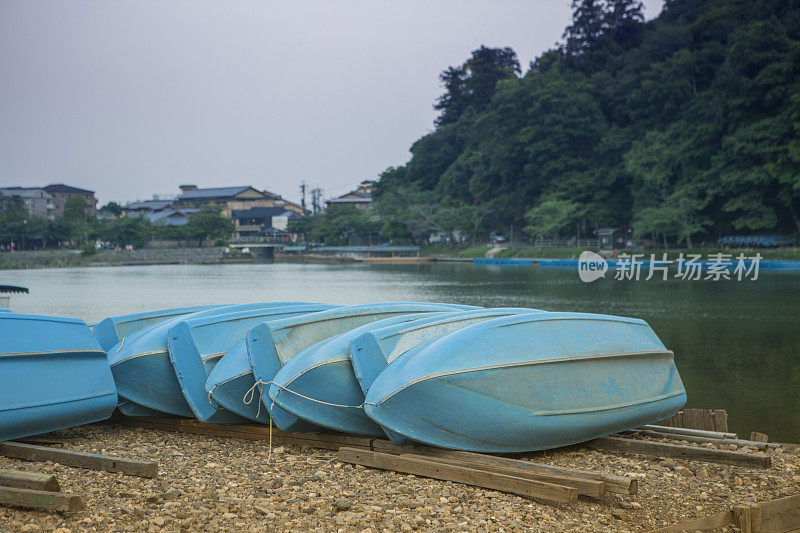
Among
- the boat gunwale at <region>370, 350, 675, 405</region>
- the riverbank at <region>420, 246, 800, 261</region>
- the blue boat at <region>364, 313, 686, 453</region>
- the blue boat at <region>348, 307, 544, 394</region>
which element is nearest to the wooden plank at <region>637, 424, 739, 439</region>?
the blue boat at <region>364, 313, 686, 453</region>

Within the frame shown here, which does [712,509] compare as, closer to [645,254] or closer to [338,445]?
[338,445]

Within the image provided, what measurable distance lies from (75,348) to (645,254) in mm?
41734

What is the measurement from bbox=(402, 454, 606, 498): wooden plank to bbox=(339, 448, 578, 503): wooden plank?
6 cm

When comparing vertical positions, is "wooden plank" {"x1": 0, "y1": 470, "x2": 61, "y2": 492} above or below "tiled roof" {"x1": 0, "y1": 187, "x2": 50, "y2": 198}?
below

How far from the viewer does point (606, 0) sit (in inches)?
2473

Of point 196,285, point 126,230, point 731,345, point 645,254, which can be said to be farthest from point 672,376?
point 126,230

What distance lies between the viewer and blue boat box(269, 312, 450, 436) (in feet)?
16.3

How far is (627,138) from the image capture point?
49.6 meters

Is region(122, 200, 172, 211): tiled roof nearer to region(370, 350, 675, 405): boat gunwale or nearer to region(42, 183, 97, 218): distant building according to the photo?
region(42, 183, 97, 218): distant building

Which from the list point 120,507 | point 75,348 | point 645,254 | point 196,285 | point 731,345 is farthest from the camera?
point 645,254

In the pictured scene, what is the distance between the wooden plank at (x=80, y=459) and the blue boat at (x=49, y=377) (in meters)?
0.17

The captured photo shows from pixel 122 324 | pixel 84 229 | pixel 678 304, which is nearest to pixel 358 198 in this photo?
pixel 84 229

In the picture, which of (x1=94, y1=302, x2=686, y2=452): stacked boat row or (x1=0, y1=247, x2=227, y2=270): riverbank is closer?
(x1=94, y1=302, x2=686, y2=452): stacked boat row

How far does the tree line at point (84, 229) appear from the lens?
62.4m
